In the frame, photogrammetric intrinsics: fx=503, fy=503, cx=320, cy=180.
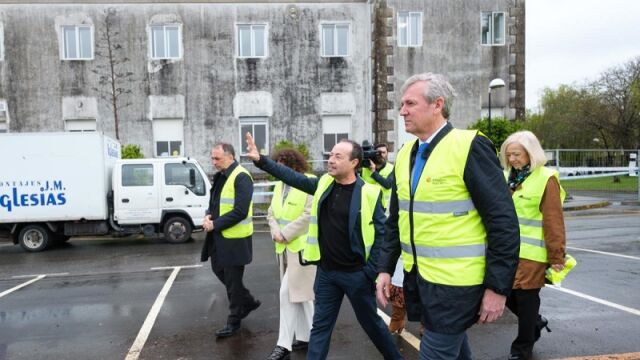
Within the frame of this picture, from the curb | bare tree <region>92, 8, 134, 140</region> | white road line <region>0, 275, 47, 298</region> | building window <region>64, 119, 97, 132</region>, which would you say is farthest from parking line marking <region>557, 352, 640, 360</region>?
building window <region>64, 119, 97, 132</region>

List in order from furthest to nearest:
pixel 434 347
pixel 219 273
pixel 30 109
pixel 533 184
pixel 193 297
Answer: pixel 30 109 → pixel 193 297 → pixel 219 273 → pixel 533 184 → pixel 434 347

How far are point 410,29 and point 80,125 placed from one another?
1379 cm

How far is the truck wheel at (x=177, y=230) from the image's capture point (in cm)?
1231

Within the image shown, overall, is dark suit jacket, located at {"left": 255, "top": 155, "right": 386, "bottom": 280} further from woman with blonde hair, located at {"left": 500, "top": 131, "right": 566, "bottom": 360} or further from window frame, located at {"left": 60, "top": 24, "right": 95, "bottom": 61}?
window frame, located at {"left": 60, "top": 24, "right": 95, "bottom": 61}

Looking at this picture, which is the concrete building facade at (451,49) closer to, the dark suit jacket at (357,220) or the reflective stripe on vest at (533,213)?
the reflective stripe on vest at (533,213)

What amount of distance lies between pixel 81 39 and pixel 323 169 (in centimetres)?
1079

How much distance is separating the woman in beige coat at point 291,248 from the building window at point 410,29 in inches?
676

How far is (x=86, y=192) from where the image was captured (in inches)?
470

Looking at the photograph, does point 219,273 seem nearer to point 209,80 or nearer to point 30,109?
point 209,80

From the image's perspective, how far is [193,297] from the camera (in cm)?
702

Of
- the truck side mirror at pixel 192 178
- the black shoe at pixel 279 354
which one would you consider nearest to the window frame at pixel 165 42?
the truck side mirror at pixel 192 178

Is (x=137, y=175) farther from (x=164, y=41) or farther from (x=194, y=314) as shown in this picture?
(x=164, y=41)

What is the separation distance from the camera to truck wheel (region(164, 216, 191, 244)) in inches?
485

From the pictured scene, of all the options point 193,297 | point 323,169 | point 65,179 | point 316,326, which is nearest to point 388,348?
point 316,326
